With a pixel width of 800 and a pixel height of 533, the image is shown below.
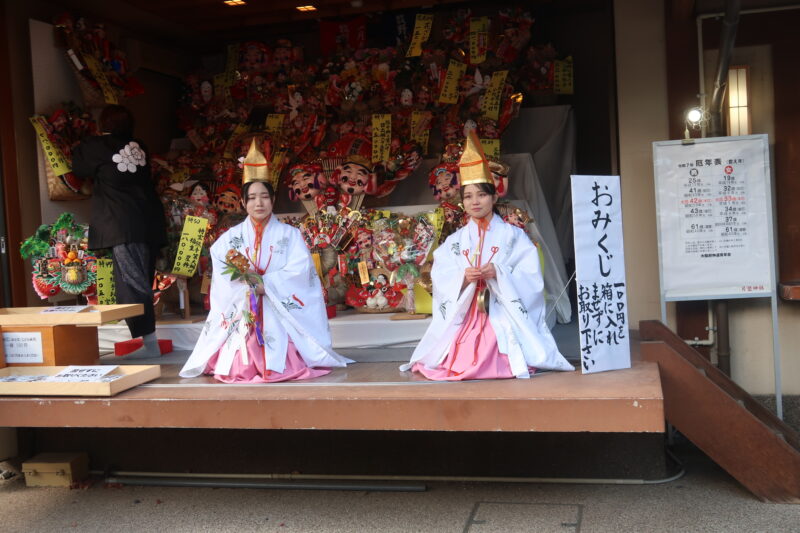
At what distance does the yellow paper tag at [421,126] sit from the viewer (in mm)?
6758

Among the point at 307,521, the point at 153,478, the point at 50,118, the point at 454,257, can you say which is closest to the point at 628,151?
the point at 454,257

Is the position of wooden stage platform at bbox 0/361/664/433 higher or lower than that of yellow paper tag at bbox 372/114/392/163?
lower

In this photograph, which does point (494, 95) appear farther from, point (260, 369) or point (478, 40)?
point (260, 369)

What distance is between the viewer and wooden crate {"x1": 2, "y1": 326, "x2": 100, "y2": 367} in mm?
4637

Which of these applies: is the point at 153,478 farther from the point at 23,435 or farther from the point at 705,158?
the point at 705,158

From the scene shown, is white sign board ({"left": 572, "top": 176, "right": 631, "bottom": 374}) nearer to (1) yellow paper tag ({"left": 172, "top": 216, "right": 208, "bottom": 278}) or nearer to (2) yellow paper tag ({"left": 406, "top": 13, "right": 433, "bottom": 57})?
(1) yellow paper tag ({"left": 172, "top": 216, "right": 208, "bottom": 278})

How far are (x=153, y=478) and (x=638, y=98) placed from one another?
3.96 metres

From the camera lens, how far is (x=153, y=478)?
16.4ft

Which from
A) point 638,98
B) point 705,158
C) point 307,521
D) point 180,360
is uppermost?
point 638,98

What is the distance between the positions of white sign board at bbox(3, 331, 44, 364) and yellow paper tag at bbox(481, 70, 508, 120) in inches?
152

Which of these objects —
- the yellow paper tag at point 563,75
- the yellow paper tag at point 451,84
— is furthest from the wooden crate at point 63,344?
the yellow paper tag at point 563,75

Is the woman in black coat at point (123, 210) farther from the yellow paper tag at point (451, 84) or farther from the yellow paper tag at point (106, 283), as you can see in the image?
the yellow paper tag at point (451, 84)

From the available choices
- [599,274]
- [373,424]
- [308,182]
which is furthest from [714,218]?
[308,182]

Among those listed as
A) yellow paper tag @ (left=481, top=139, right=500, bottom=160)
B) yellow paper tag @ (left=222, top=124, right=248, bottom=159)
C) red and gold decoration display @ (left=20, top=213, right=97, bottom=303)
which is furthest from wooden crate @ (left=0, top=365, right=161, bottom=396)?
yellow paper tag @ (left=481, top=139, right=500, bottom=160)
